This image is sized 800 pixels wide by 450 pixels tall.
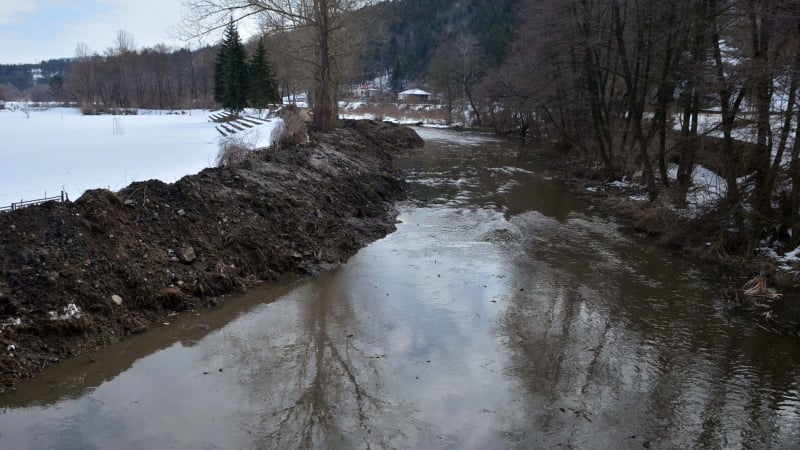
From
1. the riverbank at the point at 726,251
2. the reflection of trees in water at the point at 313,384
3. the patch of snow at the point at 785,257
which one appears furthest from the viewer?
the patch of snow at the point at 785,257

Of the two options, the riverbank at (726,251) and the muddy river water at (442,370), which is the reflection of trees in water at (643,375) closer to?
the muddy river water at (442,370)

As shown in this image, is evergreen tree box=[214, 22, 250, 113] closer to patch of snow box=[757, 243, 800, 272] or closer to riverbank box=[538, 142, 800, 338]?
riverbank box=[538, 142, 800, 338]

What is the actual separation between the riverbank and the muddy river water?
0.50 metres

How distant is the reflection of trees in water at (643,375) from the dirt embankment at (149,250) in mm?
4848

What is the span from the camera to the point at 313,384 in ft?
19.9

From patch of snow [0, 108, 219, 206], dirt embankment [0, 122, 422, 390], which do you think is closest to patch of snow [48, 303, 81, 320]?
dirt embankment [0, 122, 422, 390]

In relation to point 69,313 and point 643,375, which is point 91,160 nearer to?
point 69,313

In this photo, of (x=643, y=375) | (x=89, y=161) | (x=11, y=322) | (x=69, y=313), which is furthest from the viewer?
(x=89, y=161)

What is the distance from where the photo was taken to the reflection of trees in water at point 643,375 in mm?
5375

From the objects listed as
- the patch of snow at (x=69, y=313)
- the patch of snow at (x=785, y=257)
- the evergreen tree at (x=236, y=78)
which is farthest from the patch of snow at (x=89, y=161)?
the evergreen tree at (x=236, y=78)

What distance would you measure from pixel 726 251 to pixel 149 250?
1173 centimetres

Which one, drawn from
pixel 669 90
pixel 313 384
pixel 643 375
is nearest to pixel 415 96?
pixel 669 90

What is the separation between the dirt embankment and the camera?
659 cm

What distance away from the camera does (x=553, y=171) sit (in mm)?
24891
